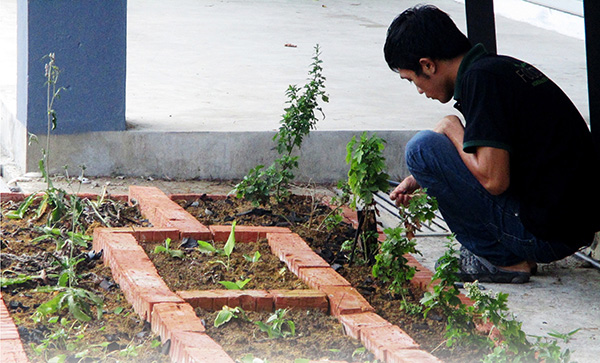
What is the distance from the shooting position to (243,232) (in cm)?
347

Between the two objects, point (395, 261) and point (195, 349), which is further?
point (395, 261)

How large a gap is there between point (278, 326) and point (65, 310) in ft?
2.38

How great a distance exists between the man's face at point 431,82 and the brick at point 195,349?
1.37 m

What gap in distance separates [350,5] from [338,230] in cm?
951

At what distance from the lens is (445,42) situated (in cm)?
307

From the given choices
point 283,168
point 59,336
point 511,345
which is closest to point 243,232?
point 283,168

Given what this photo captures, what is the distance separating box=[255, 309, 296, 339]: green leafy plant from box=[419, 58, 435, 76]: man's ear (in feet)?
3.66

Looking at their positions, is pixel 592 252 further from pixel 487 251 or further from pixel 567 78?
pixel 567 78

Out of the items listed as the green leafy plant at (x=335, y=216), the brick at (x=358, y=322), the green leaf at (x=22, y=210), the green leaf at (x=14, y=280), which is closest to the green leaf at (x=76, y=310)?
the green leaf at (x=14, y=280)

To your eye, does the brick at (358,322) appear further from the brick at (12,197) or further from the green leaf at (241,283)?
the brick at (12,197)

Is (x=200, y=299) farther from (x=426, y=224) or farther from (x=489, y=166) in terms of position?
(x=426, y=224)

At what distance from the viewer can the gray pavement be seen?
11.4ft

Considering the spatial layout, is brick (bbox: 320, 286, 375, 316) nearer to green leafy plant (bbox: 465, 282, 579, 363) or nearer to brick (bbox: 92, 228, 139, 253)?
green leafy plant (bbox: 465, 282, 579, 363)

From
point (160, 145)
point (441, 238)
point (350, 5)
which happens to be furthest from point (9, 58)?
point (350, 5)
